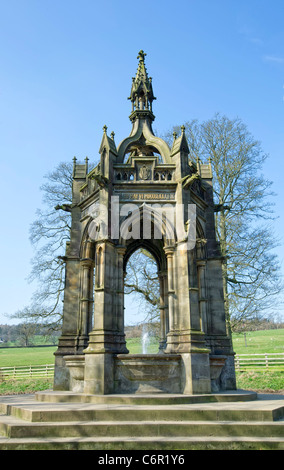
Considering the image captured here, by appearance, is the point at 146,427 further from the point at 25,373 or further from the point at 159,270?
the point at 25,373

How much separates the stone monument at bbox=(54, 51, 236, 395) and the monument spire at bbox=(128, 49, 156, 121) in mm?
33

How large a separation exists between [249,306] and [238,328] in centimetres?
154

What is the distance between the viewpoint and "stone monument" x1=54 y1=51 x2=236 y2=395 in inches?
324

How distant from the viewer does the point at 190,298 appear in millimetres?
8727

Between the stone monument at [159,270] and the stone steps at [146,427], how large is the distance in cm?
110

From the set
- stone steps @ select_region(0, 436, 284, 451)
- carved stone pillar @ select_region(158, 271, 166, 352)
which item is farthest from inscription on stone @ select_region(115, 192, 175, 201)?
stone steps @ select_region(0, 436, 284, 451)

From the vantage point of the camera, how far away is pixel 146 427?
6191mm

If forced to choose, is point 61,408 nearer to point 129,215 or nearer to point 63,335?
point 63,335

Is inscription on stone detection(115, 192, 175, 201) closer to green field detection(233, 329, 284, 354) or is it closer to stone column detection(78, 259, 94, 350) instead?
stone column detection(78, 259, 94, 350)

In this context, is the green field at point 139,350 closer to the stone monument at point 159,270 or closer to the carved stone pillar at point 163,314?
the carved stone pillar at point 163,314

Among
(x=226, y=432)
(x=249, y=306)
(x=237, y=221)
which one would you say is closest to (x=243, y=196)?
(x=237, y=221)

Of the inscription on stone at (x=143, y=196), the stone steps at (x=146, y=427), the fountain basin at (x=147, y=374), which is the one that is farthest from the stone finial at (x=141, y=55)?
the stone steps at (x=146, y=427)

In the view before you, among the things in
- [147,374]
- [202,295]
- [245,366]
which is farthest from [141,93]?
[245,366]
